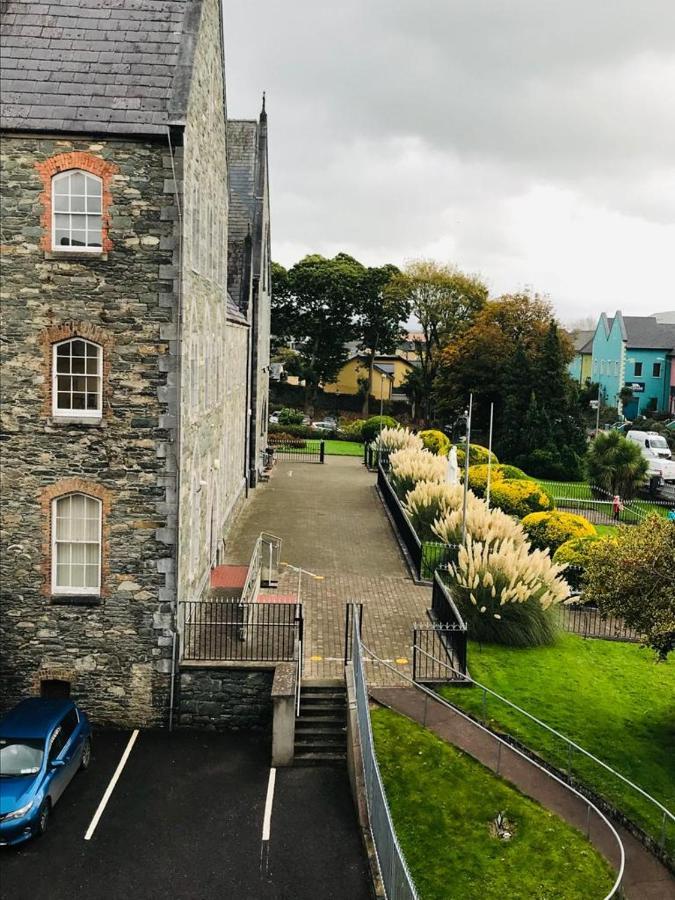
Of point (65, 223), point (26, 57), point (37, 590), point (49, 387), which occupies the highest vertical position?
point (26, 57)

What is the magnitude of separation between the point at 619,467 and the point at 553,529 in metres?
14.6

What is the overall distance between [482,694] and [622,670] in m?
4.43

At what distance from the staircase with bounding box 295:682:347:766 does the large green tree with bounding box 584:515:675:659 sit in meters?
5.44

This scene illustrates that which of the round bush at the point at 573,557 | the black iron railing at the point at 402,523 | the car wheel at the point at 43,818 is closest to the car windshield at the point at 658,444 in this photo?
the black iron railing at the point at 402,523

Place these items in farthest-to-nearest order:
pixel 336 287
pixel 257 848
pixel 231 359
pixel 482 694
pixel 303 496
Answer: pixel 336 287, pixel 303 496, pixel 231 359, pixel 482 694, pixel 257 848

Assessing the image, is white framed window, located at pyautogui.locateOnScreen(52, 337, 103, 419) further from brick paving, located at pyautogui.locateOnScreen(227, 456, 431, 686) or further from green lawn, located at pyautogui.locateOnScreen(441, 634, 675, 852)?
green lawn, located at pyautogui.locateOnScreen(441, 634, 675, 852)

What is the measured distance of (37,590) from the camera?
16172mm

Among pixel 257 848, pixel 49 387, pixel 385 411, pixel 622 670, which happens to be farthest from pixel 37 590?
pixel 385 411

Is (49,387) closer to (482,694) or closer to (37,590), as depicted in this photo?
(37,590)

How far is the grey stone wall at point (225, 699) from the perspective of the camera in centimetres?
1631

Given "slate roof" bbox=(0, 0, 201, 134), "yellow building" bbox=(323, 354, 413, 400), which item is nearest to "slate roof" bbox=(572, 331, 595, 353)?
"yellow building" bbox=(323, 354, 413, 400)

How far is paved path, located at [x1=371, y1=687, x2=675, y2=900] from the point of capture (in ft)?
38.5

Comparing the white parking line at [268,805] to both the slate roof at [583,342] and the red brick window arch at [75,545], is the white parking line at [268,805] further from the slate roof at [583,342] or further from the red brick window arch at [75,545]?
the slate roof at [583,342]

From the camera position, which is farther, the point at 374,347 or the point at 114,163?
the point at 374,347
